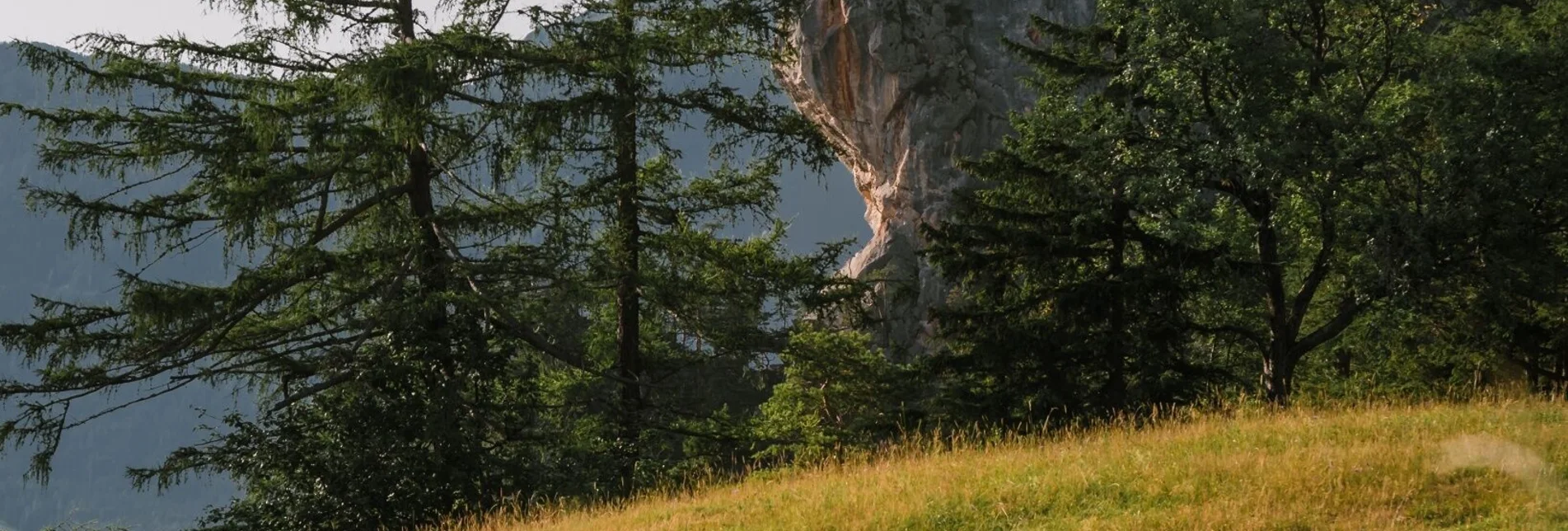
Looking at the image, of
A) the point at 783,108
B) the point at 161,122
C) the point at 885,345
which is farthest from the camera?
the point at 885,345

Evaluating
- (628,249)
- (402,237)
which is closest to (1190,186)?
(628,249)

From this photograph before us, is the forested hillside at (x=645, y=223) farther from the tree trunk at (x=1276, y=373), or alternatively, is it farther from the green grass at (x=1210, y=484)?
the green grass at (x=1210, y=484)

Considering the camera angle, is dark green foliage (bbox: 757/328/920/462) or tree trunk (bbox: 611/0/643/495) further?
dark green foliage (bbox: 757/328/920/462)

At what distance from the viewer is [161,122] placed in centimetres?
1495

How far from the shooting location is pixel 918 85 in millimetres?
52156

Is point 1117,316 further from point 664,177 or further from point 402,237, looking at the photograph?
point 402,237

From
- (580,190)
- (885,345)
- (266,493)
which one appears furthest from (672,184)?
(885,345)

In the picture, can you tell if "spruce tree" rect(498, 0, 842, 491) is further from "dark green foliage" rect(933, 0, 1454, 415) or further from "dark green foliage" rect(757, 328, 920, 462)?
"dark green foliage" rect(757, 328, 920, 462)

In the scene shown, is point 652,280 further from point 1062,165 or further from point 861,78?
point 861,78

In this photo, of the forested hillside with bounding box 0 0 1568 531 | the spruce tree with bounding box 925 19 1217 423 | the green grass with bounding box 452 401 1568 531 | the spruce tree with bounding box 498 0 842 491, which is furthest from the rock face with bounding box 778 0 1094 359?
the green grass with bounding box 452 401 1568 531

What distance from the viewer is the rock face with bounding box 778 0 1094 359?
5162cm

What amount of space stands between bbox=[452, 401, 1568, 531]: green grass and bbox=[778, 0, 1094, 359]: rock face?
129ft

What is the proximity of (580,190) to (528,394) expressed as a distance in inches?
111

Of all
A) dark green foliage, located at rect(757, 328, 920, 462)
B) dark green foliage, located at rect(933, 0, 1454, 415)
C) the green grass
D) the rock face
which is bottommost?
the green grass
